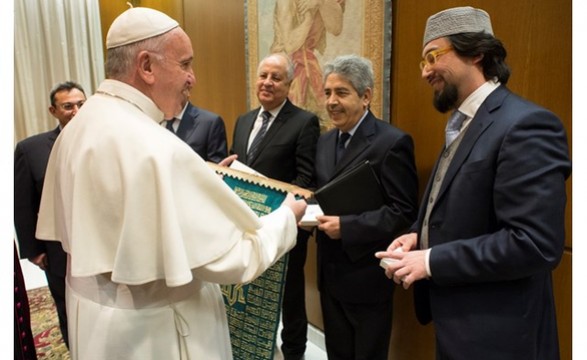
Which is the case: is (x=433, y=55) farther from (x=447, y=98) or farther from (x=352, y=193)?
(x=352, y=193)

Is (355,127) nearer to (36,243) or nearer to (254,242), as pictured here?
(254,242)

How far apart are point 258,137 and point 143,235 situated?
6.18 ft

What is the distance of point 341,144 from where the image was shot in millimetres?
2539

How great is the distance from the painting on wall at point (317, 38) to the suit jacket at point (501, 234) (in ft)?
4.45

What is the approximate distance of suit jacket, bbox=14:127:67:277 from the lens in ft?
9.10

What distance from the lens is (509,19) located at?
2.20 metres

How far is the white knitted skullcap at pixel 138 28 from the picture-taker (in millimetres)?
1482

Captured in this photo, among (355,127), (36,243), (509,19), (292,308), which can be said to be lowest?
(292,308)

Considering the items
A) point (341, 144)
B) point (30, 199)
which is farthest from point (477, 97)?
point (30, 199)

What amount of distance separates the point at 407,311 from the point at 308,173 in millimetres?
1129

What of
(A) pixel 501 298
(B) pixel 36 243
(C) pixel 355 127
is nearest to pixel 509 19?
(C) pixel 355 127

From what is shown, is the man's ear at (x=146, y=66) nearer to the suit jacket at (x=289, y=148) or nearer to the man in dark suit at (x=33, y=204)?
the suit jacket at (x=289, y=148)

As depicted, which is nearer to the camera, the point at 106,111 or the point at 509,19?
the point at 106,111

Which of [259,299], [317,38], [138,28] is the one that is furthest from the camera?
[317,38]
